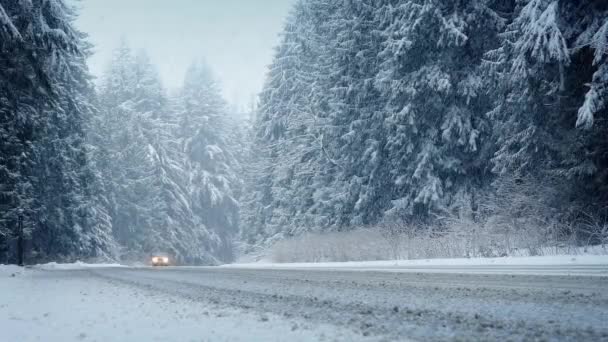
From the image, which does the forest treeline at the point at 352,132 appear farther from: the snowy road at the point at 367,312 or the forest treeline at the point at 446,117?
the snowy road at the point at 367,312

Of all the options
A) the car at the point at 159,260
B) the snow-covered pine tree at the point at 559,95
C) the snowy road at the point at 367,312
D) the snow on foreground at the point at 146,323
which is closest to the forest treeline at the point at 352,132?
the snow-covered pine tree at the point at 559,95

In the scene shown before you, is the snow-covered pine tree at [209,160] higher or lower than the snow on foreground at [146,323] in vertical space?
higher

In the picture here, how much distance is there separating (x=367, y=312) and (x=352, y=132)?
1932 cm

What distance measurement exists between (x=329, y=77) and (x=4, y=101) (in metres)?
15.3

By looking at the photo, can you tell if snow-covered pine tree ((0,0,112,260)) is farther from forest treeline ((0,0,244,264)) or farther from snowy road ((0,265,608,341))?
snowy road ((0,265,608,341))

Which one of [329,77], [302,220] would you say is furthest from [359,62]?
[302,220]

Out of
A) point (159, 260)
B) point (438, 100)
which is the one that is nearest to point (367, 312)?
point (438, 100)

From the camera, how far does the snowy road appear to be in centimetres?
356

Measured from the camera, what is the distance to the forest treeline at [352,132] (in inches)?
526

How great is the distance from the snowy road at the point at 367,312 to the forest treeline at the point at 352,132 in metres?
7.17

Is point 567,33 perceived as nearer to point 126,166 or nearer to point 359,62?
point 359,62

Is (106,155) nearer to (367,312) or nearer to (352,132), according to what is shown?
(352,132)

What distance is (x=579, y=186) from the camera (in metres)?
13.1

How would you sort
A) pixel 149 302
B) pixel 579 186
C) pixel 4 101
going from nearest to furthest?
1. pixel 149 302
2. pixel 579 186
3. pixel 4 101
